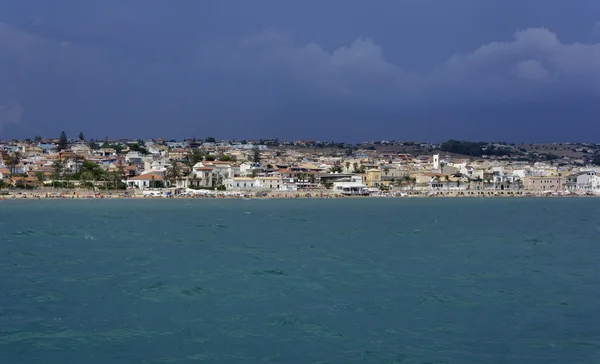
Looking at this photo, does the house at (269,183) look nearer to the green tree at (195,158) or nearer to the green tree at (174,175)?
the green tree at (174,175)

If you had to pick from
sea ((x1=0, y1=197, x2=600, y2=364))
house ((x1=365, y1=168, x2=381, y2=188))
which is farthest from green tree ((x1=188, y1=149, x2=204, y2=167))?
sea ((x1=0, y1=197, x2=600, y2=364))

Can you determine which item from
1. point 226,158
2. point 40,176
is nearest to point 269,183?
point 226,158

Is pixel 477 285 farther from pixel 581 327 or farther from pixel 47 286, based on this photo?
pixel 47 286

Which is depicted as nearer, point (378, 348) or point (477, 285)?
point (378, 348)

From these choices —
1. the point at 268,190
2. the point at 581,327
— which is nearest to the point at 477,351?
the point at 581,327

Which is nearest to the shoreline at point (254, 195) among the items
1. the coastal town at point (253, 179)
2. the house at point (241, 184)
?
the coastal town at point (253, 179)

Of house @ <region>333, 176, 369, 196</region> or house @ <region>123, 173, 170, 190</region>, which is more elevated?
house @ <region>123, 173, 170, 190</region>

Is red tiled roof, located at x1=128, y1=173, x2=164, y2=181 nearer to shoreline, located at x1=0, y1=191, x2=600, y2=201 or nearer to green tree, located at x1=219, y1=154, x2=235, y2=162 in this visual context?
shoreline, located at x1=0, y1=191, x2=600, y2=201
